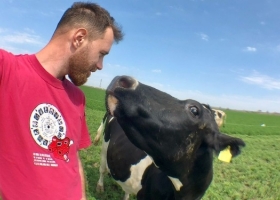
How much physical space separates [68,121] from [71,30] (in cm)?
65

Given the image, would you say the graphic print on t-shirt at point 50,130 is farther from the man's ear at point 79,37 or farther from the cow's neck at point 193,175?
the cow's neck at point 193,175

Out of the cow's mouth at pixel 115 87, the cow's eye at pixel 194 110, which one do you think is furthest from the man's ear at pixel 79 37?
the cow's eye at pixel 194 110

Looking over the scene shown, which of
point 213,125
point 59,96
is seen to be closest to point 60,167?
point 59,96

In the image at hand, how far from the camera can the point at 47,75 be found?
223 centimetres

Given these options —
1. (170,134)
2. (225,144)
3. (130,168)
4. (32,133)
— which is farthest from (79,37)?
(130,168)

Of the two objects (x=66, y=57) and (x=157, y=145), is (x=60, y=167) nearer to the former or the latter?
(x=66, y=57)

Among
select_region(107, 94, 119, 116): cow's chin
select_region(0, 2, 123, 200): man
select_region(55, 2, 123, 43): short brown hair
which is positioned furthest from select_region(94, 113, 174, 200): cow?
select_region(55, 2, 123, 43): short brown hair

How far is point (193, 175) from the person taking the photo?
134 inches

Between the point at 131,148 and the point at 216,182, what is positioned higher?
the point at 131,148

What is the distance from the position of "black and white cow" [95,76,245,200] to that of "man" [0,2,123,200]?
1.46 ft

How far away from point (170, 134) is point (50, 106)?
4.11 ft

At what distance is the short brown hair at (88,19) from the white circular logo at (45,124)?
1.96 feet

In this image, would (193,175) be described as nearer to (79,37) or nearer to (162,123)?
(162,123)

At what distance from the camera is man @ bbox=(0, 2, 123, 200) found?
81.4 inches
